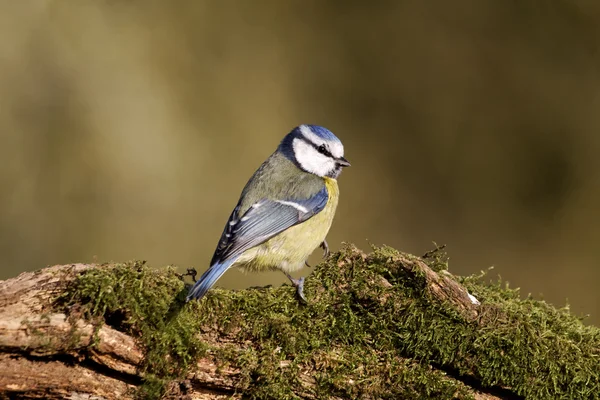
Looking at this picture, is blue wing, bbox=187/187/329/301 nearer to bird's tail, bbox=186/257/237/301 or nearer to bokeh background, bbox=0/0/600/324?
bird's tail, bbox=186/257/237/301

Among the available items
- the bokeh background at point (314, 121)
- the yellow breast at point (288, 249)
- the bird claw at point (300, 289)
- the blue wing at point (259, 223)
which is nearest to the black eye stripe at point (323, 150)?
the blue wing at point (259, 223)

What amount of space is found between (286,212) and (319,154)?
0.65 m

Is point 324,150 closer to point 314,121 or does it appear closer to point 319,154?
point 319,154

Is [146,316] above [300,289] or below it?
below

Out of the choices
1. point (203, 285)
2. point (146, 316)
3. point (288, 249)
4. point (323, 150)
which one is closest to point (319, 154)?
point (323, 150)

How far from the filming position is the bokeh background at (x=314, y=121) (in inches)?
225

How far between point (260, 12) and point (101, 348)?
500 cm

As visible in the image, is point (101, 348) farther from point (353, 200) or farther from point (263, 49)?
point (263, 49)

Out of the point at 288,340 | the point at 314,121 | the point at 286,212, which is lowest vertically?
the point at 288,340

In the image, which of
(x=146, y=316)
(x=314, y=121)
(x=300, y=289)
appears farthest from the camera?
(x=314, y=121)

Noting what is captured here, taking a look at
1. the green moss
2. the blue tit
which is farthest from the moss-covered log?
the blue tit

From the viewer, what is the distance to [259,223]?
9.82ft

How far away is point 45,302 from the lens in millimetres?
2193

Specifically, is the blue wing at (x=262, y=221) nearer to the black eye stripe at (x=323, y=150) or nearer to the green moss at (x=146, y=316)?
the black eye stripe at (x=323, y=150)
